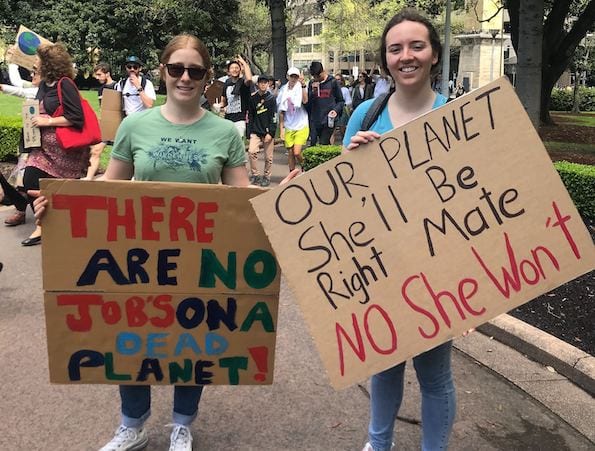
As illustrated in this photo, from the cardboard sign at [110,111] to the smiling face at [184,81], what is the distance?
7289 millimetres

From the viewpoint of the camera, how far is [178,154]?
2352 mm

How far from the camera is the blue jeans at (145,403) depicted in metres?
2.52

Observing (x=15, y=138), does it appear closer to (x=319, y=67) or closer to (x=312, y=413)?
(x=319, y=67)

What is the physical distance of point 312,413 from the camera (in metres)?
3.03

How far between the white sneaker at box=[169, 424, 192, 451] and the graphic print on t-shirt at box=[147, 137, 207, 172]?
3.66ft

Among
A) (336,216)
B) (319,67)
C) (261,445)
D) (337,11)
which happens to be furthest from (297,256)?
(337,11)

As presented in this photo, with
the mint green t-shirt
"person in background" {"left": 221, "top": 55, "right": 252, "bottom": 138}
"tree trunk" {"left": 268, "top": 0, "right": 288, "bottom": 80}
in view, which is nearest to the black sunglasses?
the mint green t-shirt

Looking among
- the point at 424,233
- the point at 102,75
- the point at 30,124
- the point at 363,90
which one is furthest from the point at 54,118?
the point at 363,90

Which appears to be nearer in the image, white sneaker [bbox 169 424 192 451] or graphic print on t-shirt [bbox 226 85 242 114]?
white sneaker [bbox 169 424 192 451]

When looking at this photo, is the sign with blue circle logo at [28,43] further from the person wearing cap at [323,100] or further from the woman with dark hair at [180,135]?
the person wearing cap at [323,100]

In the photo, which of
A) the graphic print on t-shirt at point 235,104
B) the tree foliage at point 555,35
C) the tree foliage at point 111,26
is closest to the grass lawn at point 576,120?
the tree foliage at point 555,35

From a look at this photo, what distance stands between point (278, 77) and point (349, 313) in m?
14.3

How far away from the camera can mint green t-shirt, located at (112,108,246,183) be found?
234cm

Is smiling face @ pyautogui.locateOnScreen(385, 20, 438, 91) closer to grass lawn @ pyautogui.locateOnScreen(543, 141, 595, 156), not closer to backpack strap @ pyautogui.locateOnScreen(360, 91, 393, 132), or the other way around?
backpack strap @ pyautogui.locateOnScreen(360, 91, 393, 132)
